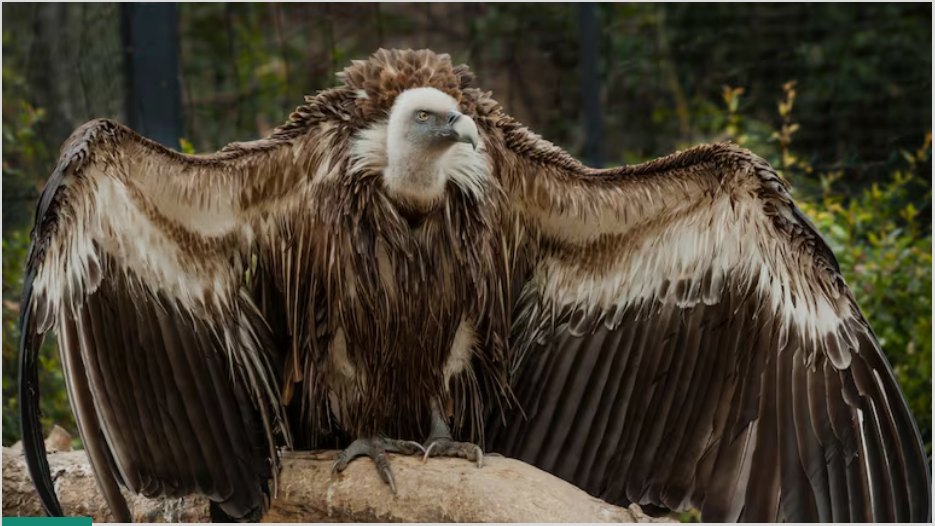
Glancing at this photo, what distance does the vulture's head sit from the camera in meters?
3.44

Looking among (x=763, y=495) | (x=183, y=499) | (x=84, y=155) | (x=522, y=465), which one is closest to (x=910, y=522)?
(x=763, y=495)

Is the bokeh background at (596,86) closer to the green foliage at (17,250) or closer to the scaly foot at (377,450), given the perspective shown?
the green foliage at (17,250)

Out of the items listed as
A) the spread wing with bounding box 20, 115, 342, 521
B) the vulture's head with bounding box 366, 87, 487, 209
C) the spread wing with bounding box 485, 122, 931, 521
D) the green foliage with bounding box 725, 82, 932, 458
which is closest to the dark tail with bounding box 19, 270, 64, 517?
the spread wing with bounding box 20, 115, 342, 521

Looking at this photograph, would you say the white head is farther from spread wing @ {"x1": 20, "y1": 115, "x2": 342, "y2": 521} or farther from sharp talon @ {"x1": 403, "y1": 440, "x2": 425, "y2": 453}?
sharp talon @ {"x1": 403, "y1": 440, "x2": 425, "y2": 453}

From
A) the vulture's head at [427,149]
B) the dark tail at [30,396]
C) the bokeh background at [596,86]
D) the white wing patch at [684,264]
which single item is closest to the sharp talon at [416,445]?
the white wing patch at [684,264]

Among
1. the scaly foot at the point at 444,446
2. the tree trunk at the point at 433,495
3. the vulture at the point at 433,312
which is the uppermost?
the vulture at the point at 433,312

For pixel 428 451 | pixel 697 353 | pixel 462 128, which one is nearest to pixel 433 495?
pixel 428 451

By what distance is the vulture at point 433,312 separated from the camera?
3441 mm

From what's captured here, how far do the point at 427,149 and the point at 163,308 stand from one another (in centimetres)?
95

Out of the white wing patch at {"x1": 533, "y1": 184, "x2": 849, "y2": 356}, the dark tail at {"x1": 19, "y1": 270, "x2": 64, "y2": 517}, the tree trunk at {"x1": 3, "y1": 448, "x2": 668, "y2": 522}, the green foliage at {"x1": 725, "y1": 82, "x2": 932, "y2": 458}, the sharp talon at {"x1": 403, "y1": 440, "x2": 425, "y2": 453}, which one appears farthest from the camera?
the green foliage at {"x1": 725, "y1": 82, "x2": 932, "y2": 458}

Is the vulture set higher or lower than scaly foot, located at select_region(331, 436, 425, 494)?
higher

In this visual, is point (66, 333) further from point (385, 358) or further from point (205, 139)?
point (205, 139)

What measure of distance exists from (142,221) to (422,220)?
843mm

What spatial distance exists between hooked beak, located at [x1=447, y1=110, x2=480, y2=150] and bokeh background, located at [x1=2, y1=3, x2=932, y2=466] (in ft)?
7.14
